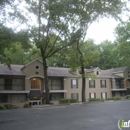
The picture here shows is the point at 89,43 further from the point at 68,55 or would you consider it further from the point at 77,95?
the point at 77,95

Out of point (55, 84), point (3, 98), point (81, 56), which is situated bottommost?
point (3, 98)

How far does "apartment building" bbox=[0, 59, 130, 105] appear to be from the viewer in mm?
28312

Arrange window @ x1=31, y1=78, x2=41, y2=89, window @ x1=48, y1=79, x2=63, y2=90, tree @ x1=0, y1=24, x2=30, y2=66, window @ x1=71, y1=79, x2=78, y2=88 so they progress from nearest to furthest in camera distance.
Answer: tree @ x1=0, y1=24, x2=30, y2=66 → window @ x1=31, y1=78, x2=41, y2=89 → window @ x1=48, y1=79, x2=63, y2=90 → window @ x1=71, y1=79, x2=78, y2=88

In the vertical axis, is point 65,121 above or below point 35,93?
below

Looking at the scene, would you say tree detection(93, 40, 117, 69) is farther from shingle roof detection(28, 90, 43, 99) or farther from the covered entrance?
shingle roof detection(28, 90, 43, 99)

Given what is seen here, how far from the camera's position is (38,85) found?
31344 mm

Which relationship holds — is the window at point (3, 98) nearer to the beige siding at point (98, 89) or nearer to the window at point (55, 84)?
the window at point (55, 84)

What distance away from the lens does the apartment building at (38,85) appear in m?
28.3

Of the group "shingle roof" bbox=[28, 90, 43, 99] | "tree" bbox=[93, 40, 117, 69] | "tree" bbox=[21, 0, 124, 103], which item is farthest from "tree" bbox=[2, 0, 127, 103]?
"tree" bbox=[93, 40, 117, 69]

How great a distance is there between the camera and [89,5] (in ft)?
75.1

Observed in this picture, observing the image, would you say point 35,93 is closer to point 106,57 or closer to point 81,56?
point 81,56

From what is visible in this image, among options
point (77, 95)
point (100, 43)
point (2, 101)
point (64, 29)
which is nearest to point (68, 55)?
point (64, 29)

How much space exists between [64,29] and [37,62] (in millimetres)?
9358

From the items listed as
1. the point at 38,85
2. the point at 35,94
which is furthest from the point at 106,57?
the point at 35,94
